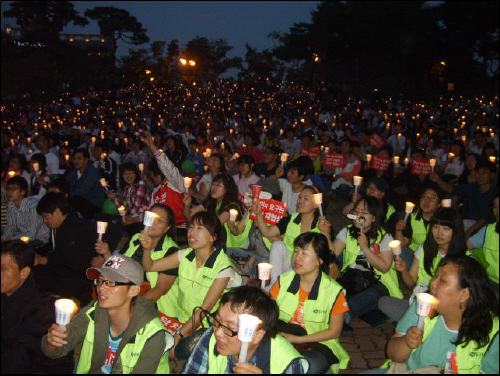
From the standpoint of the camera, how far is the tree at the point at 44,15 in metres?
7.11

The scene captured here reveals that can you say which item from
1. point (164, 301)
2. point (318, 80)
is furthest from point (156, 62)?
point (164, 301)

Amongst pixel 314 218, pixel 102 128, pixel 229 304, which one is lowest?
pixel 102 128

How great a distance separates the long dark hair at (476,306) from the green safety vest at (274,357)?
1.05 m

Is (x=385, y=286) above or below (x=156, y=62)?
below

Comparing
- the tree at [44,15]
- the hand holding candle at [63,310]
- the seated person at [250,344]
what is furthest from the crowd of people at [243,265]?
the tree at [44,15]

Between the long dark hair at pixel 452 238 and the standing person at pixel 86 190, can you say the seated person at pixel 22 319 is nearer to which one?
the long dark hair at pixel 452 238

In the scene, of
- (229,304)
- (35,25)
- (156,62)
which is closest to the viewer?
(229,304)

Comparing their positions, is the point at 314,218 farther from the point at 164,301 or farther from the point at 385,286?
the point at 164,301

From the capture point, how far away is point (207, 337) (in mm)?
2830

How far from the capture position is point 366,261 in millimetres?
4812

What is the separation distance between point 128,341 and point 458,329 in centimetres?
210

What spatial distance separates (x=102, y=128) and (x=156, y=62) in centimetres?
402

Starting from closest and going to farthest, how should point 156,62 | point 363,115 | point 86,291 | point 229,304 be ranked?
1. point 229,304
2. point 86,291
3. point 156,62
4. point 363,115

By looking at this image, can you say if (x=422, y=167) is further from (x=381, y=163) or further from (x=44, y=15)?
(x=44, y=15)
